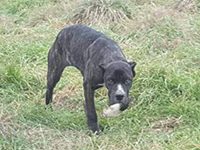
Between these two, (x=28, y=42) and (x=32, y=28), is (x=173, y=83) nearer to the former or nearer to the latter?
(x=28, y=42)

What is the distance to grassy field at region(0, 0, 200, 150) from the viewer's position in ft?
17.9

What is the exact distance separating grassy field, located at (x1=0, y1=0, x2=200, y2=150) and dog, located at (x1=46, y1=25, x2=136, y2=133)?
38 cm

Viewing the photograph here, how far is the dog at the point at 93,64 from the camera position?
4988mm

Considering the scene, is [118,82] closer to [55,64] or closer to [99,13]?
[55,64]

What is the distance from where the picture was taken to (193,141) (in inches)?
205

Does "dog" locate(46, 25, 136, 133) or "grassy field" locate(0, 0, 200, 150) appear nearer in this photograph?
"dog" locate(46, 25, 136, 133)

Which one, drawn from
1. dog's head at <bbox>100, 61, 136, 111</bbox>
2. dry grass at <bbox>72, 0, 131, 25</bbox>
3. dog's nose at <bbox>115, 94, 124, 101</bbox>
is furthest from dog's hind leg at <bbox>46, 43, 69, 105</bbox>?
dry grass at <bbox>72, 0, 131, 25</bbox>

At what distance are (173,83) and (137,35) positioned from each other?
269 centimetres

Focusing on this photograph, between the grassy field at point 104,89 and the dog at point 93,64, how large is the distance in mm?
379

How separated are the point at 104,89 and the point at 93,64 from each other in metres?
1.54

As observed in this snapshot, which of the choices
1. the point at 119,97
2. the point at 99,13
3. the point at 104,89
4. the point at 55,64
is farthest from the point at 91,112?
the point at 99,13

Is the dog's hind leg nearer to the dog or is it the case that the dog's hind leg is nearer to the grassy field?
the dog

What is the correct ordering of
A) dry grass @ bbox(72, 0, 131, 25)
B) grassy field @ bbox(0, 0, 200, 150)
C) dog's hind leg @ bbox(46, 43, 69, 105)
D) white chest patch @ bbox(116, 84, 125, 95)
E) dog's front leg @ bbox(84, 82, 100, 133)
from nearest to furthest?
white chest patch @ bbox(116, 84, 125, 95), grassy field @ bbox(0, 0, 200, 150), dog's front leg @ bbox(84, 82, 100, 133), dog's hind leg @ bbox(46, 43, 69, 105), dry grass @ bbox(72, 0, 131, 25)

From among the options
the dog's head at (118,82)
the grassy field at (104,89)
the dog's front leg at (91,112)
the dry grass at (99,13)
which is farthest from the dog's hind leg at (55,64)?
the dry grass at (99,13)
